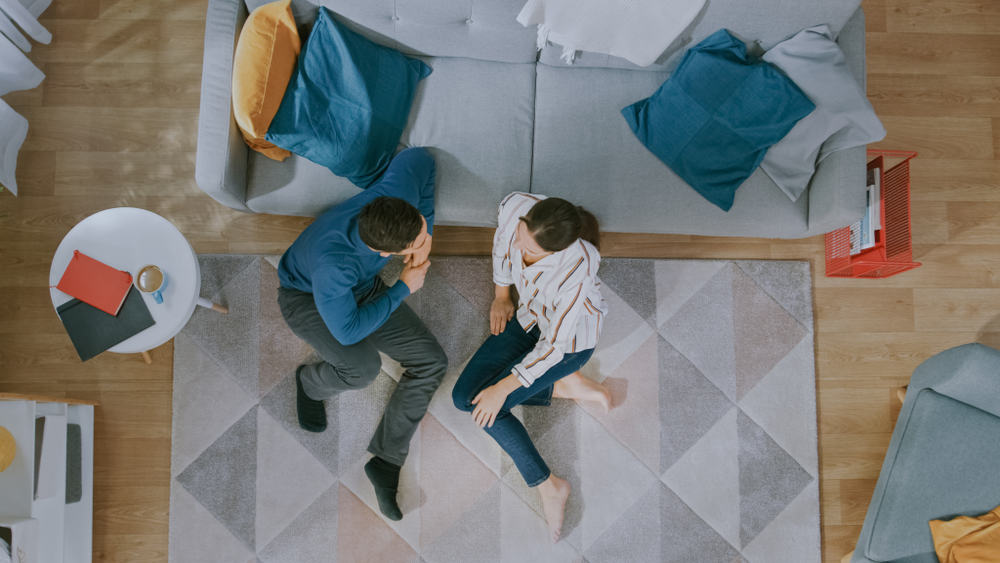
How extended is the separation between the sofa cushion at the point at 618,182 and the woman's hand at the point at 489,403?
28.1 inches

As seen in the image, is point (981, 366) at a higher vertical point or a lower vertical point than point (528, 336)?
higher

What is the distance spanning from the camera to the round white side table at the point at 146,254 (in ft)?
6.36

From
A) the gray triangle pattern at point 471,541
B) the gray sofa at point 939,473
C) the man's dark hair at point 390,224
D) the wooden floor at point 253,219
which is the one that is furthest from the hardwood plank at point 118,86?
the gray sofa at point 939,473

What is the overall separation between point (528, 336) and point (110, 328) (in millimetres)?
1400

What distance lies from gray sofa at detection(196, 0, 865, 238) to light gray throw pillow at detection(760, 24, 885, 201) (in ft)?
0.18

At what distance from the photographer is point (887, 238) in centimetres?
235

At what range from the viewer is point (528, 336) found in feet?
7.29

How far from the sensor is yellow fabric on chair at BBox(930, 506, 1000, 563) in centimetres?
198

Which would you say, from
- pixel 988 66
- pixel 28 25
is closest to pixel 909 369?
pixel 988 66

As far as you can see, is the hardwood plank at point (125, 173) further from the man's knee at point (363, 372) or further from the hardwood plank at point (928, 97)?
the hardwood plank at point (928, 97)

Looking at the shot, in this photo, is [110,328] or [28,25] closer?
[110,328]

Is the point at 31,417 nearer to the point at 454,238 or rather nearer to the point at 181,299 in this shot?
the point at 181,299

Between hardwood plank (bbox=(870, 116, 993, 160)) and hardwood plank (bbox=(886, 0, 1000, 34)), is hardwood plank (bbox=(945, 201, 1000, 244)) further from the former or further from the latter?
hardwood plank (bbox=(886, 0, 1000, 34))

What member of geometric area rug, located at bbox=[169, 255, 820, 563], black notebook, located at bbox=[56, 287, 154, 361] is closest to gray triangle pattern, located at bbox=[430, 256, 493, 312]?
geometric area rug, located at bbox=[169, 255, 820, 563]
